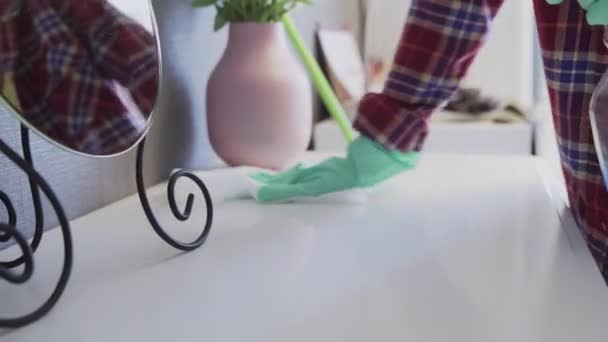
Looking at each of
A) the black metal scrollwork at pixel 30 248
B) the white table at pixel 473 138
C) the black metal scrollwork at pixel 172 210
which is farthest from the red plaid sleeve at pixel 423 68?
the white table at pixel 473 138

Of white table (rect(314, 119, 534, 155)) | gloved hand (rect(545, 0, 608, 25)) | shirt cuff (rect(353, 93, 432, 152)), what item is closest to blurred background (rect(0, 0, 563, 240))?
white table (rect(314, 119, 534, 155))

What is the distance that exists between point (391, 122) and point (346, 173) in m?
0.07

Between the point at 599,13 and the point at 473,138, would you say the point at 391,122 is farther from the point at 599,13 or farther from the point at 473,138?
the point at 473,138

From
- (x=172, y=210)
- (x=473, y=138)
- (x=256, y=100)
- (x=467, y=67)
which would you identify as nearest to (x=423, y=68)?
(x=467, y=67)

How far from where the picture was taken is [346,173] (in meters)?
0.78

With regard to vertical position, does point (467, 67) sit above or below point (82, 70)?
below

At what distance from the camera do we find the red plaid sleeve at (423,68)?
73 cm

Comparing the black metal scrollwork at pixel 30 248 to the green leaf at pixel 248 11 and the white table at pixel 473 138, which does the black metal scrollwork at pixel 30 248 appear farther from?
the white table at pixel 473 138

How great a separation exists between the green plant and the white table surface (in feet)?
1.04

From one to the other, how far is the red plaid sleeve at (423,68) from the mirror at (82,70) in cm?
31

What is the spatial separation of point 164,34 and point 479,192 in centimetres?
42

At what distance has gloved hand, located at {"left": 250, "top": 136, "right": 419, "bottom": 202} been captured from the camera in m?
0.76

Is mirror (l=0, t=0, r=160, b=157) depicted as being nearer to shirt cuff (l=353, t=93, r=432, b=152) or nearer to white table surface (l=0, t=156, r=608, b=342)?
white table surface (l=0, t=156, r=608, b=342)

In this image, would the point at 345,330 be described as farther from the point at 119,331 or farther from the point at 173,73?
the point at 173,73
